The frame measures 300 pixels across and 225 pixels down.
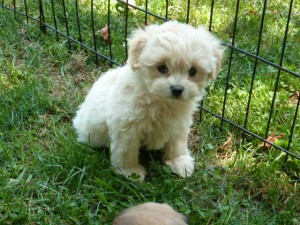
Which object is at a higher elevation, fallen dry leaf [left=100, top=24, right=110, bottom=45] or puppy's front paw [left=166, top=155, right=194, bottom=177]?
fallen dry leaf [left=100, top=24, right=110, bottom=45]

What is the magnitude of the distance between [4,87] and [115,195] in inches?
57.6

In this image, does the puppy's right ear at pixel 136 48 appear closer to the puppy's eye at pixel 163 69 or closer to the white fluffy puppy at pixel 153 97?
the white fluffy puppy at pixel 153 97

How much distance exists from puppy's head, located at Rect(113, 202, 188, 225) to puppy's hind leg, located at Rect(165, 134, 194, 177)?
2.76 ft

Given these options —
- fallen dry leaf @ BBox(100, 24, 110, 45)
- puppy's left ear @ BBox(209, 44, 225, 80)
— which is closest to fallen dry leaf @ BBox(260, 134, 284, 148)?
puppy's left ear @ BBox(209, 44, 225, 80)

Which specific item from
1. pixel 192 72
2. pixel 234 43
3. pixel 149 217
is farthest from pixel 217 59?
pixel 234 43

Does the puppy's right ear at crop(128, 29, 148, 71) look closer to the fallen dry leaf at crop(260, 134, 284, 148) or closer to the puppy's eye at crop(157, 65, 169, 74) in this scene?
the puppy's eye at crop(157, 65, 169, 74)

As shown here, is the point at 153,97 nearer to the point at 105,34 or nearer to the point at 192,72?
the point at 192,72

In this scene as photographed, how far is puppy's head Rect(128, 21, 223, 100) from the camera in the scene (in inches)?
104

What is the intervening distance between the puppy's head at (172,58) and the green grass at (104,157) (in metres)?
0.68

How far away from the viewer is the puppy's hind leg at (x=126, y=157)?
3.02m

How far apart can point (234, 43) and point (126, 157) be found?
1721mm

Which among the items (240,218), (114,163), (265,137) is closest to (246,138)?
(265,137)

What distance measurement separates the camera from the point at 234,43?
14.1 ft

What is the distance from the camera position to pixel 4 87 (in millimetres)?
3893
